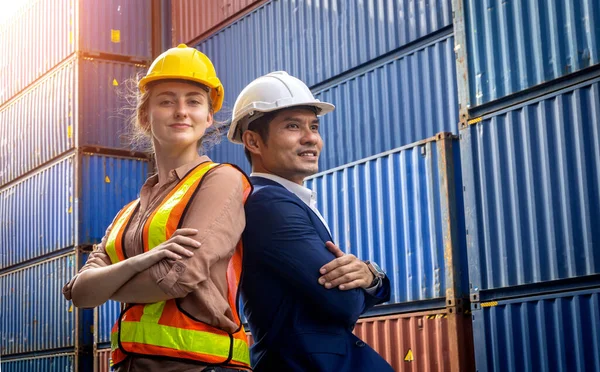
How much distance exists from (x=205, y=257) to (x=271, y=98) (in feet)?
3.09

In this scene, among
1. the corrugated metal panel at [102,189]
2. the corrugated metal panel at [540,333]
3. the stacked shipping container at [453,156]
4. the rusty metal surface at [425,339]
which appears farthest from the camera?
the corrugated metal panel at [102,189]

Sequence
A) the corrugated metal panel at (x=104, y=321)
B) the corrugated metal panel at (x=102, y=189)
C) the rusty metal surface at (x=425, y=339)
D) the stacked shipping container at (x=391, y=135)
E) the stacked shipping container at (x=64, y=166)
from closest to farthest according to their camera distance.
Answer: the rusty metal surface at (x=425, y=339)
the stacked shipping container at (x=391, y=135)
the corrugated metal panel at (x=104, y=321)
the corrugated metal panel at (x=102, y=189)
the stacked shipping container at (x=64, y=166)

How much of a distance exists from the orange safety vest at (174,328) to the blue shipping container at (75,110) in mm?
15823

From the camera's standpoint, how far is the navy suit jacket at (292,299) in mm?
3012

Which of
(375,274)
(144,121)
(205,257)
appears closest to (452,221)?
(375,274)

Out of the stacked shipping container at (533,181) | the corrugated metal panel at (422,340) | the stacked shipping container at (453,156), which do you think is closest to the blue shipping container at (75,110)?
the stacked shipping container at (453,156)

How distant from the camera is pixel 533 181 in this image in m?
8.59

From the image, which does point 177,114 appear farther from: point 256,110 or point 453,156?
point 453,156

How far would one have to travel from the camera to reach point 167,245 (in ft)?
9.06

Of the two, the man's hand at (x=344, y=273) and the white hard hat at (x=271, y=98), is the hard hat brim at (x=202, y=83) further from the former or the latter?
the man's hand at (x=344, y=273)

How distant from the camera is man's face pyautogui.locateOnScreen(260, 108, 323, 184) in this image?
342 cm

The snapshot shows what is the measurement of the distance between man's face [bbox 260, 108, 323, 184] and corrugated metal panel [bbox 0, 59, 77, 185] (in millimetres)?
16369

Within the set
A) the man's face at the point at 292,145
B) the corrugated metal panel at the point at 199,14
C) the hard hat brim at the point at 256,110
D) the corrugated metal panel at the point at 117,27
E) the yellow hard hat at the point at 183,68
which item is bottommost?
the man's face at the point at 292,145

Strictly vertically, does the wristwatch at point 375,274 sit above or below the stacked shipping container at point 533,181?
below
